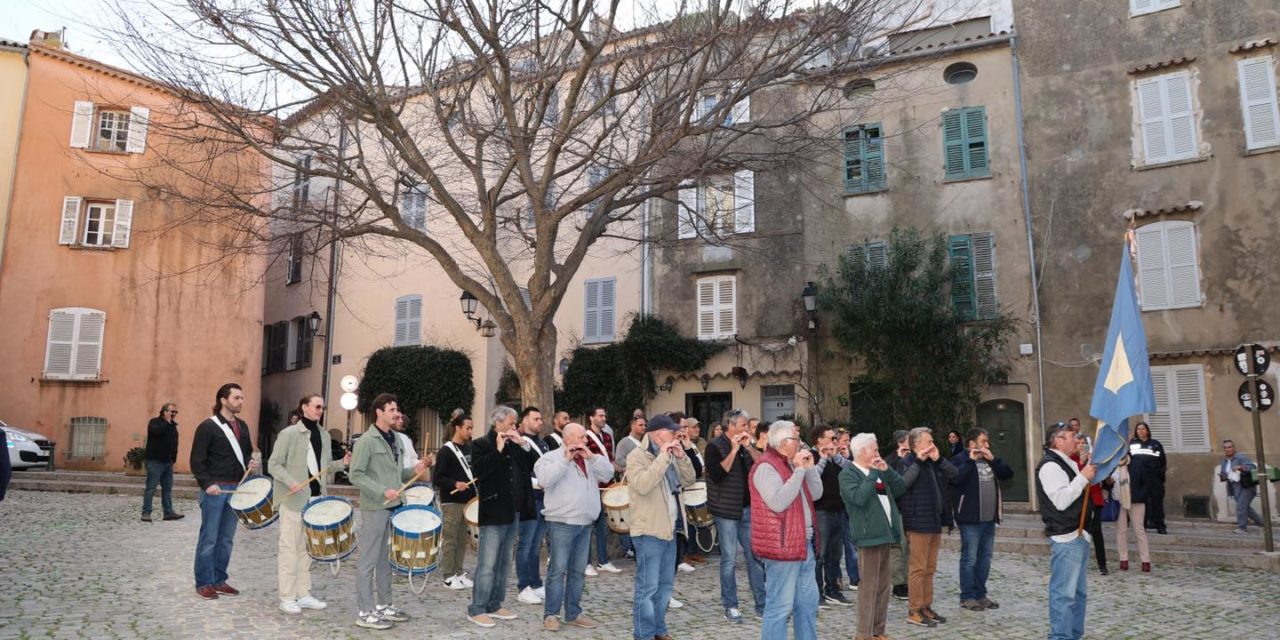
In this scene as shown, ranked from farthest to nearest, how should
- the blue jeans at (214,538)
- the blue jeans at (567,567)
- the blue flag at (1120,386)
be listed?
the blue jeans at (214,538) → the blue jeans at (567,567) → the blue flag at (1120,386)

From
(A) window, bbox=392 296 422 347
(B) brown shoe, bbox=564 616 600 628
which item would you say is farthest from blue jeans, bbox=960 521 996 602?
(A) window, bbox=392 296 422 347

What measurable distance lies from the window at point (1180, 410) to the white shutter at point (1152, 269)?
138cm

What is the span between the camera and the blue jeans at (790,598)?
6367mm

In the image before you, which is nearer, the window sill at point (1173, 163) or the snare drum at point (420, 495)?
the snare drum at point (420, 495)

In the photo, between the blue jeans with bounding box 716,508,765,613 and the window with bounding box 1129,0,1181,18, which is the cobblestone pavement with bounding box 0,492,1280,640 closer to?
the blue jeans with bounding box 716,508,765,613

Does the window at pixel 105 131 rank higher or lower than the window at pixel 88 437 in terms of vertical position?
higher

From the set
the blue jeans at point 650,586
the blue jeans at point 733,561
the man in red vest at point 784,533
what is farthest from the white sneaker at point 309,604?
the man in red vest at point 784,533

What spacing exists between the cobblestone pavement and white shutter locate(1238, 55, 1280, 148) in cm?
1001

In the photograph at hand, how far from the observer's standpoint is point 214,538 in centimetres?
876

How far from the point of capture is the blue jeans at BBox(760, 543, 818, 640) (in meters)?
6.37

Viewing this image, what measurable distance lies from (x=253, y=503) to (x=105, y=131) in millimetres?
20583

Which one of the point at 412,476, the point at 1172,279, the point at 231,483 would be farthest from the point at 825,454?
the point at 1172,279

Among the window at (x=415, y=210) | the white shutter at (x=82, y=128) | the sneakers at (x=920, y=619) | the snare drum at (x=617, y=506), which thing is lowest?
the sneakers at (x=920, y=619)

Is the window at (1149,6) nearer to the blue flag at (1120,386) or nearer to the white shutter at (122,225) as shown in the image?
the blue flag at (1120,386)
